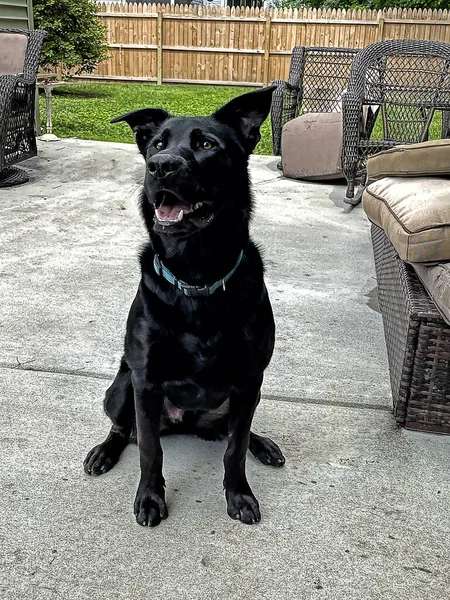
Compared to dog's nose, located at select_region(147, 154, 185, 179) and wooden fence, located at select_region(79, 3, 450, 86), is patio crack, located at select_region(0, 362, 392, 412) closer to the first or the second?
dog's nose, located at select_region(147, 154, 185, 179)

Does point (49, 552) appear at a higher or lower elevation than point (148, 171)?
lower

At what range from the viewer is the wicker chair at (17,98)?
5066 millimetres

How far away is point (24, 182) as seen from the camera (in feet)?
17.9

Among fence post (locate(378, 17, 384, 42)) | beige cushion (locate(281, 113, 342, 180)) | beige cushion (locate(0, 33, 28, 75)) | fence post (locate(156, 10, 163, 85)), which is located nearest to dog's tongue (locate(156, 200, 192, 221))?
beige cushion (locate(281, 113, 342, 180))

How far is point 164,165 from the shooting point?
1537mm

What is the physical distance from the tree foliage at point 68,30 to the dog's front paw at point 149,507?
1011 centimetres

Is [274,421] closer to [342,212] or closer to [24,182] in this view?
[342,212]

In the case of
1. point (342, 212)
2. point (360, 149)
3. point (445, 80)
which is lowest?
point (342, 212)

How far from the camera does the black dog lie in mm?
1664

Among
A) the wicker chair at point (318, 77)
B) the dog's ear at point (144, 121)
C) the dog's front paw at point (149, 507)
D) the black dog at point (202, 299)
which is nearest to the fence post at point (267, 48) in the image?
the wicker chair at point (318, 77)

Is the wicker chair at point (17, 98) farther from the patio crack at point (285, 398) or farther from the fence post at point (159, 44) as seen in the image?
the fence post at point (159, 44)

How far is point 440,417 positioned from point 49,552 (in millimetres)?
1320

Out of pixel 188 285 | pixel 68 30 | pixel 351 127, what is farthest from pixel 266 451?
pixel 68 30

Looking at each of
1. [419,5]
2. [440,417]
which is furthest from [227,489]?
[419,5]
